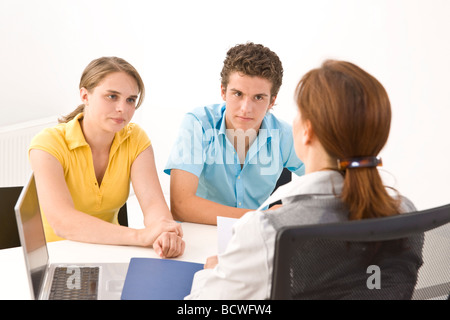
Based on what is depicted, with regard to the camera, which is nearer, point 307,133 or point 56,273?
point 307,133

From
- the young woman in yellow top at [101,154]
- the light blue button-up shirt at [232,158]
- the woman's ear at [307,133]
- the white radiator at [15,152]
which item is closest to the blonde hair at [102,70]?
the young woman in yellow top at [101,154]

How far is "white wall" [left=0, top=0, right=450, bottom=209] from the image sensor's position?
4062 millimetres

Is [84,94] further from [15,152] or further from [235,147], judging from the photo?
[15,152]

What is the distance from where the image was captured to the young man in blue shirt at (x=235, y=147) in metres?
2.13

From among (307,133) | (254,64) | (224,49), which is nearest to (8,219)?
(254,64)

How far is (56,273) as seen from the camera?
1501 mm

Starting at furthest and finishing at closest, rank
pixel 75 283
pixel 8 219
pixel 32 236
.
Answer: pixel 8 219
pixel 75 283
pixel 32 236

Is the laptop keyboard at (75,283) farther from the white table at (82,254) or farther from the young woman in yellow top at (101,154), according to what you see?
the young woman in yellow top at (101,154)

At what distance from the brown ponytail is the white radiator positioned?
3.34 m

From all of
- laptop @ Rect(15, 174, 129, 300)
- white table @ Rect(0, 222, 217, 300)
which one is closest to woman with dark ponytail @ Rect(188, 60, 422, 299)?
laptop @ Rect(15, 174, 129, 300)

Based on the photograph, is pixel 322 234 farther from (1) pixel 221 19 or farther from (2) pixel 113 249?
(1) pixel 221 19

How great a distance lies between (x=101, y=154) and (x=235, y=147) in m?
0.64

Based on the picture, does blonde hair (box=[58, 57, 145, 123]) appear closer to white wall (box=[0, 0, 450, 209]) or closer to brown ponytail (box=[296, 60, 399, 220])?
brown ponytail (box=[296, 60, 399, 220])
